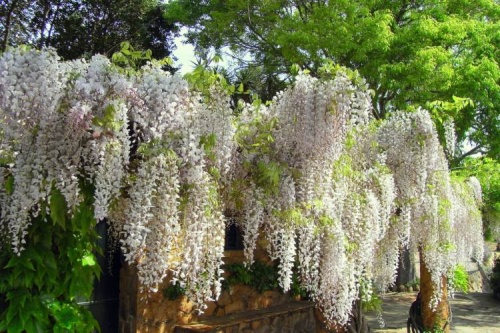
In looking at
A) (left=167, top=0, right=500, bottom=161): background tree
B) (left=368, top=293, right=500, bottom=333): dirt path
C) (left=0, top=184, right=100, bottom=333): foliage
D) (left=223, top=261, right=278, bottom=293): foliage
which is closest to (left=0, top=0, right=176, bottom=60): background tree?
(left=167, top=0, right=500, bottom=161): background tree

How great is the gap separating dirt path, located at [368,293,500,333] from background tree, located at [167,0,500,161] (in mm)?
3090

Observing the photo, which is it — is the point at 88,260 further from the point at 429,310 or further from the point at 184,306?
the point at 429,310

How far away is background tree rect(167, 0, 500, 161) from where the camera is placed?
28.6 ft

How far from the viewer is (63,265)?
3.55 m

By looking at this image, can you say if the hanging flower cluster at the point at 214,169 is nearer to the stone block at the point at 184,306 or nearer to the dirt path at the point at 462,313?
the stone block at the point at 184,306

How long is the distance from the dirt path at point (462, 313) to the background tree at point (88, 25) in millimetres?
8322

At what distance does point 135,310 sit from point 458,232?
15.2 ft

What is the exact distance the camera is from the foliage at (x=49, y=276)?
3.29 m

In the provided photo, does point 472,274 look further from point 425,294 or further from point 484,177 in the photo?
point 425,294

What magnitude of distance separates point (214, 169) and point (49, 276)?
1.34 meters

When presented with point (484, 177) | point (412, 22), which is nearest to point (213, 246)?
point (484, 177)

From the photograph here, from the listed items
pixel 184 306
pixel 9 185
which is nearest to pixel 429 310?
pixel 184 306

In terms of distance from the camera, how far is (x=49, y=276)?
3.42 m

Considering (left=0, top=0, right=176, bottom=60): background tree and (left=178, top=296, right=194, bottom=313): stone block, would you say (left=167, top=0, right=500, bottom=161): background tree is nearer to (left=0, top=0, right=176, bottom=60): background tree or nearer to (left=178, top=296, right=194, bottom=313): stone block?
(left=0, top=0, right=176, bottom=60): background tree
